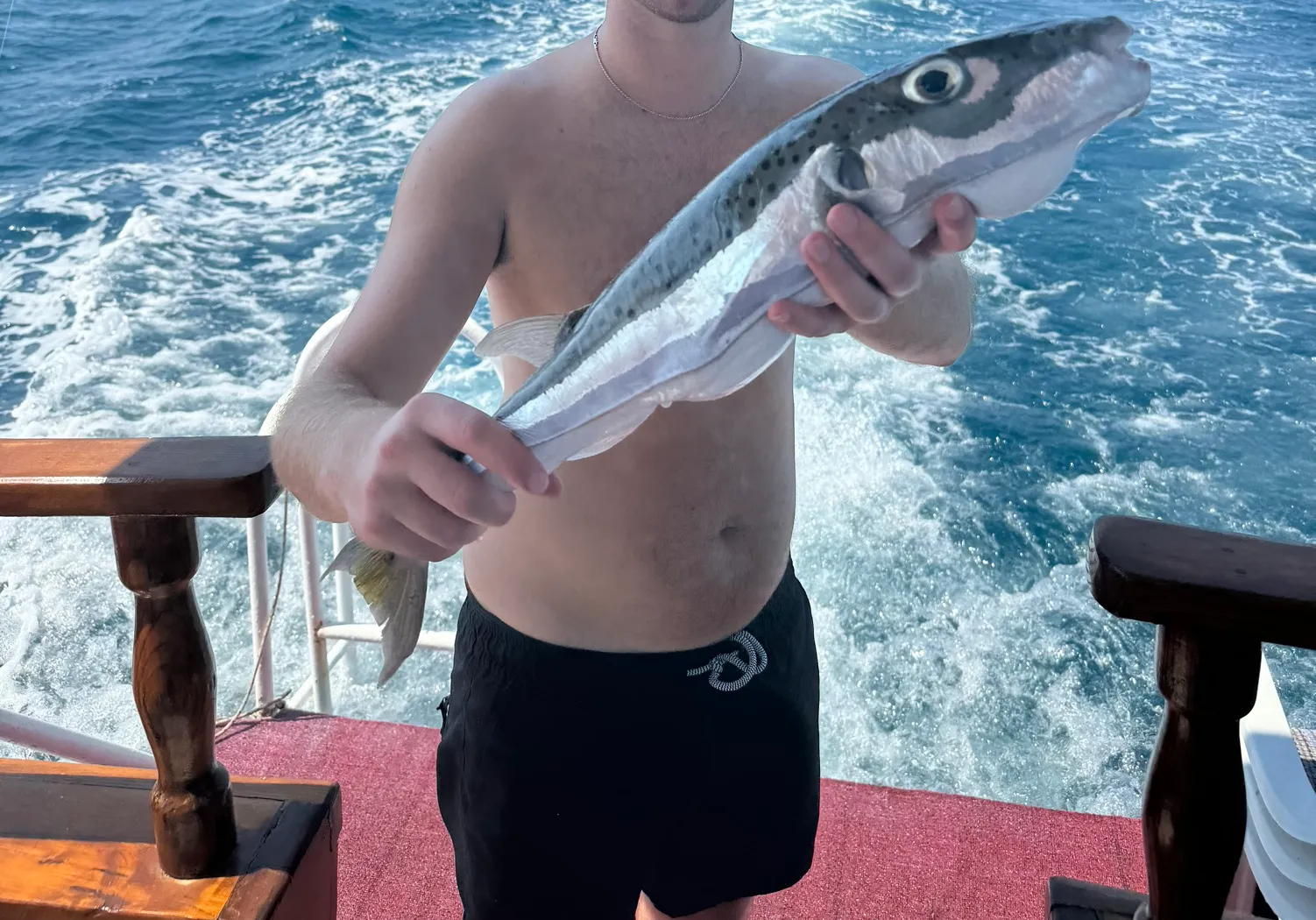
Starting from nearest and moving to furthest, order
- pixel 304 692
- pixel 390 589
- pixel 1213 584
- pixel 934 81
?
pixel 934 81, pixel 1213 584, pixel 390 589, pixel 304 692

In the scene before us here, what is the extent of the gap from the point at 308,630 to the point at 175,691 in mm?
A: 1462

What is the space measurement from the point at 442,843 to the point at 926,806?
1.25m

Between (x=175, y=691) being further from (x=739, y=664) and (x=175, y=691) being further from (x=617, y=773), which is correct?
(x=739, y=664)

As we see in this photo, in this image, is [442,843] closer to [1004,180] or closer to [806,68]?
[806,68]

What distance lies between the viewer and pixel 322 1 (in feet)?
38.8

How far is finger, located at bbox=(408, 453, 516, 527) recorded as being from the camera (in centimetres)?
93

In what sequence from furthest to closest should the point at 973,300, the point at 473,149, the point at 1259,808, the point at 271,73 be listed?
the point at 271,73
the point at 1259,808
the point at 973,300
the point at 473,149

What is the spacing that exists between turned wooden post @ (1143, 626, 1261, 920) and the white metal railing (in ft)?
3.27

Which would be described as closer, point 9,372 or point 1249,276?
point 9,372

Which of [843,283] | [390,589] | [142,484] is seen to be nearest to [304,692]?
[142,484]

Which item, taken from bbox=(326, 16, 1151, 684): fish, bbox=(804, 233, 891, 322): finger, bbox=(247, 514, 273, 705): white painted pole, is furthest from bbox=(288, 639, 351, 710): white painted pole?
bbox=(804, 233, 891, 322): finger

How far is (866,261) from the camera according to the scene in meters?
0.87

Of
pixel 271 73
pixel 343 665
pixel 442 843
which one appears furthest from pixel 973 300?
pixel 271 73

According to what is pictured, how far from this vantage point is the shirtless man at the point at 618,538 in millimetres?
1362
